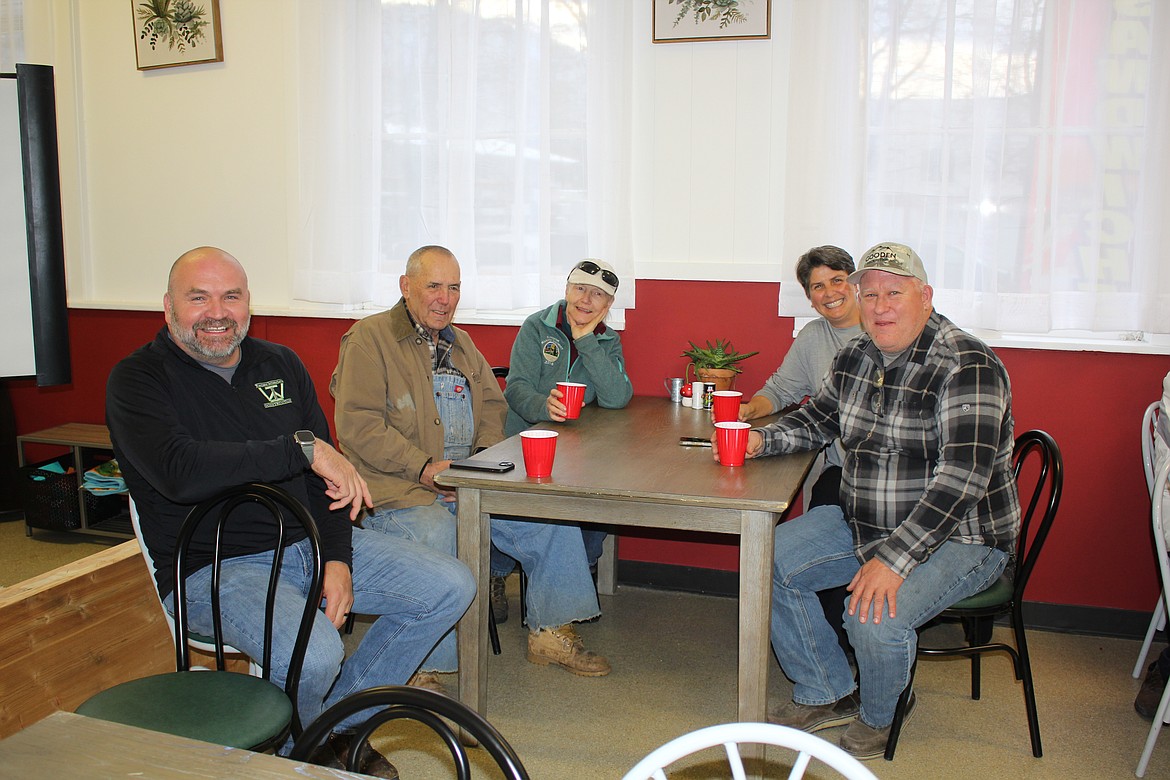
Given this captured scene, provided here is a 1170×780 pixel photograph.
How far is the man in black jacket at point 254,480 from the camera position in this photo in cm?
199

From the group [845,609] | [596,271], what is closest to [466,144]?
[596,271]

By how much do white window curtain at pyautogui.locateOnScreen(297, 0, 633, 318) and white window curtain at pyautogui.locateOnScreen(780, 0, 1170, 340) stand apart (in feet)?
2.51

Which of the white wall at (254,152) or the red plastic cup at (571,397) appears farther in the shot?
the white wall at (254,152)

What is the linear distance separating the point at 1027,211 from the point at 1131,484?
101 centimetres

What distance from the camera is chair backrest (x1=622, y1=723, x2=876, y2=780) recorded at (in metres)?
1.08

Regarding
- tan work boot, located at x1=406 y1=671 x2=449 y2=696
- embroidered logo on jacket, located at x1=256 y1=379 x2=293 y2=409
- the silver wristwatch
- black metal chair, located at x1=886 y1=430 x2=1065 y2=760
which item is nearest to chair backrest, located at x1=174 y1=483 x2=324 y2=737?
the silver wristwatch

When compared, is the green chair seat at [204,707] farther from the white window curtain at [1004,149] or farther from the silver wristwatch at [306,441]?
the white window curtain at [1004,149]

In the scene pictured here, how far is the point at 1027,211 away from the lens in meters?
3.08

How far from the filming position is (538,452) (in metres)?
2.20

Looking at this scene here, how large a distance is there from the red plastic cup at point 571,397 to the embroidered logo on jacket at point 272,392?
850mm

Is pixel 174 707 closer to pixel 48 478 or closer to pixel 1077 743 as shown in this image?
pixel 1077 743

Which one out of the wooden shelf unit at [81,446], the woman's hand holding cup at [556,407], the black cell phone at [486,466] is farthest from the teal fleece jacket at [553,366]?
the wooden shelf unit at [81,446]

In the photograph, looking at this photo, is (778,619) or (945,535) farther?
(778,619)

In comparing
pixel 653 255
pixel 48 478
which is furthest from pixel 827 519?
pixel 48 478
